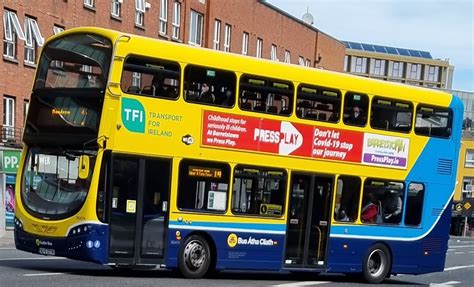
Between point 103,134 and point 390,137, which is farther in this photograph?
point 390,137

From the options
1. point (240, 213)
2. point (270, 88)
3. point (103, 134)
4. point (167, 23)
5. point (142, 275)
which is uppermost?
point (167, 23)

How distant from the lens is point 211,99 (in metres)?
14.7

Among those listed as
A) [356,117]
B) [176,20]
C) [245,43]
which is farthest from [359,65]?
[356,117]

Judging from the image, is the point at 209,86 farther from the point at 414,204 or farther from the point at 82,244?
the point at 414,204

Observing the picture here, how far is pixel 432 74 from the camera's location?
128750mm

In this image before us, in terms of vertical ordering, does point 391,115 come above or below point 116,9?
below

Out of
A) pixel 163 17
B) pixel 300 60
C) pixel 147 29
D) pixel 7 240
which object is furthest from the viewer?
pixel 300 60

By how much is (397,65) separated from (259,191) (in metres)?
114

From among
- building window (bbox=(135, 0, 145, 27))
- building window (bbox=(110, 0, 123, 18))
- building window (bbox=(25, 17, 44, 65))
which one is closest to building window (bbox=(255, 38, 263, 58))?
building window (bbox=(135, 0, 145, 27))

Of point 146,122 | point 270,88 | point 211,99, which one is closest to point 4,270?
point 146,122

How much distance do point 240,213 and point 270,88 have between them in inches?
95.6

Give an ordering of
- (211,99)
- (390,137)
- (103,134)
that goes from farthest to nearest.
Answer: (390,137)
(211,99)
(103,134)

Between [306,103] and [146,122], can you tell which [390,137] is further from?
[146,122]

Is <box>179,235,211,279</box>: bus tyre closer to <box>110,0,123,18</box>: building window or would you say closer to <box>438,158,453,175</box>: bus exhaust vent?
<box>438,158,453,175</box>: bus exhaust vent
